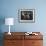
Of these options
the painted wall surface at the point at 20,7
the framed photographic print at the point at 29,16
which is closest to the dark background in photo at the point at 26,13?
the framed photographic print at the point at 29,16

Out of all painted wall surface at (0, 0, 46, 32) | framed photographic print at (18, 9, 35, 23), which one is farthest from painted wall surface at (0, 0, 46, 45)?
framed photographic print at (18, 9, 35, 23)

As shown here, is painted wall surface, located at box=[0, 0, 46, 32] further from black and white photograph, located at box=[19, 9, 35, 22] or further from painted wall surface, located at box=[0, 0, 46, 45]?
black and white photograph, located at box=[19, 9, 35, 22]

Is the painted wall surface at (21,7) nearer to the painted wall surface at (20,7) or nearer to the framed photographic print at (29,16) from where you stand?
the painted wall surface at (20,7)

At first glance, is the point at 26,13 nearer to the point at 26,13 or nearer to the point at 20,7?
the point at 26,13

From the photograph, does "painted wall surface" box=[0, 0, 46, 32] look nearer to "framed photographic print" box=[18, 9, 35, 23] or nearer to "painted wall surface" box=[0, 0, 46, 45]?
"painted wall surface" box=[0, 0, 46, 45]

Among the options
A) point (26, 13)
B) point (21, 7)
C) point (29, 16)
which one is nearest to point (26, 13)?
point (26, 13)

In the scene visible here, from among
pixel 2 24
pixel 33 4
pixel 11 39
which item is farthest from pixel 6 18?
pixel 33 4

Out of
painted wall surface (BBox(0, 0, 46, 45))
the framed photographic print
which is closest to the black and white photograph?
the framed photographic print

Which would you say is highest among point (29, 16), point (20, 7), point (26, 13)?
point (20, 7)

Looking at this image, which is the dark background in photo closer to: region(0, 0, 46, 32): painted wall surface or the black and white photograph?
the black and white photograph

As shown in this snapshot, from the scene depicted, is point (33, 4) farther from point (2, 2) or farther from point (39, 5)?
point (2, 2)

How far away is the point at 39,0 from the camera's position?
4535mm

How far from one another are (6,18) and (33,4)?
1072mm

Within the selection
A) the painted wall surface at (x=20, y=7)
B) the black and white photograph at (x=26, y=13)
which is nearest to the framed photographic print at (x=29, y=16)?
the black and white photograph at (x=26, y=13)
